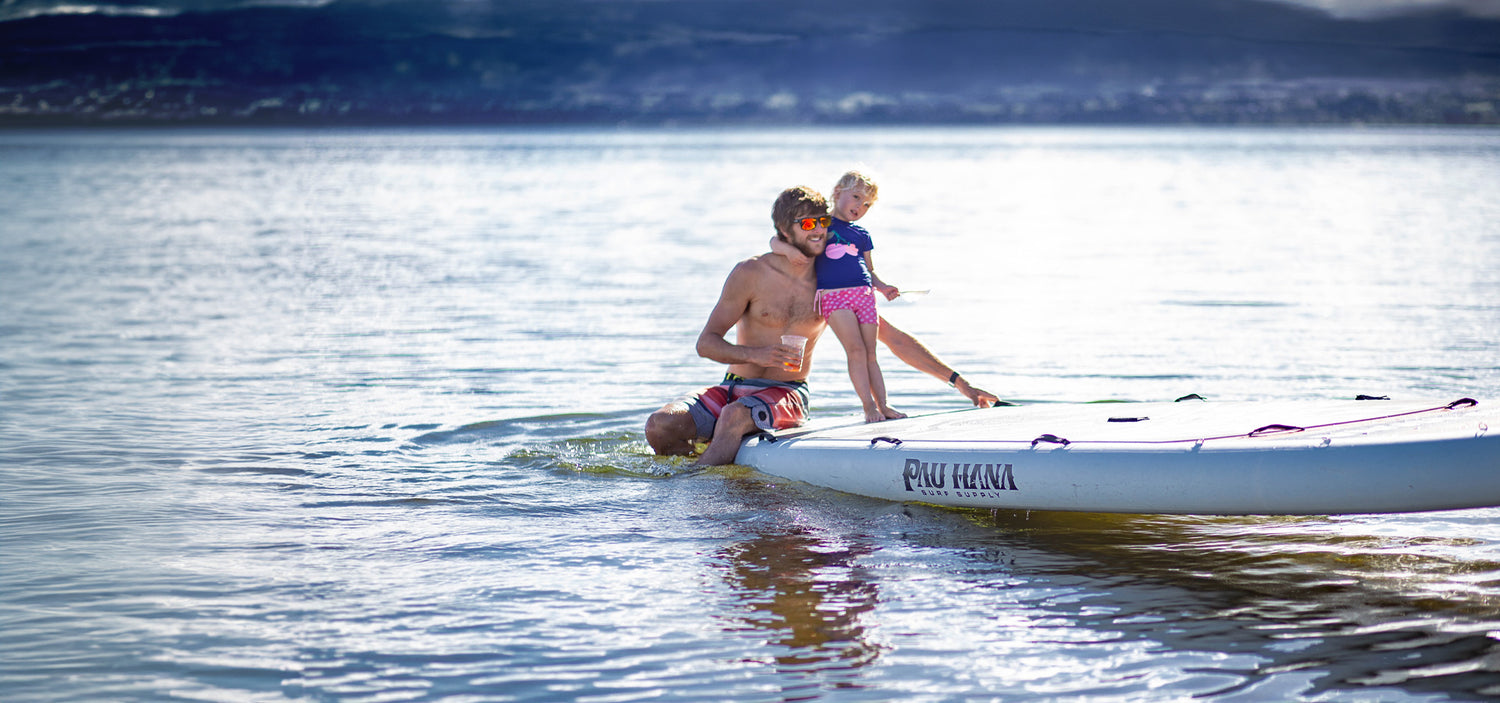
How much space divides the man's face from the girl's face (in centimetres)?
14

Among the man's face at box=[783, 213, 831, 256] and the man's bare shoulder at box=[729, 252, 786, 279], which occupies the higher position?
the man's face at box=[783, 213, 831, 256]

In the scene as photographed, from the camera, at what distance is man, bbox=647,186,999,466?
23.4 ft

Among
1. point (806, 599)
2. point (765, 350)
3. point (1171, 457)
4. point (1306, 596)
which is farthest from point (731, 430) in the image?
point (1306, 596)

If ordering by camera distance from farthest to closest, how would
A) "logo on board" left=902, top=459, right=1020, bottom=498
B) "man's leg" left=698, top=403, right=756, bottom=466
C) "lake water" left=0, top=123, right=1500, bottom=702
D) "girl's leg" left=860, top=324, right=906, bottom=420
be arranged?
"man's leg" left=698, top=403, right=756, bottom=466
"girl's leg" left=860, top=324, right=906, bottom=420
"logo on board" left=902, top=459, right=1020, bottom=498
"lake water" left=0, top=123, right=1500, bottom=702

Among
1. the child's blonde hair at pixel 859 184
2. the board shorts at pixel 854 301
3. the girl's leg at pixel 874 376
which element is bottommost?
the girl's leg at pixel 874 376

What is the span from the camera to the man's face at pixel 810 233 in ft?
23.3

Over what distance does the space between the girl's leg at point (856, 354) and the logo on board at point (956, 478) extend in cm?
82

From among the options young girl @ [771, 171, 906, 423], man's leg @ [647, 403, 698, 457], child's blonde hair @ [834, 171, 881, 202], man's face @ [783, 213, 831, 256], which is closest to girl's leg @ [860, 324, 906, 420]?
young girl @ [771, 171, 906, 423]

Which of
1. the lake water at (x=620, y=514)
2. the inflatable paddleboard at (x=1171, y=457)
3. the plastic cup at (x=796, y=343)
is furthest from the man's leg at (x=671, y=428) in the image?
the plastic cup at (x=796, y=343)

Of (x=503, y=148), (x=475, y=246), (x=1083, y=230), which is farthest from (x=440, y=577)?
(x=503, y=148)

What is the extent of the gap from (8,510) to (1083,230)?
884 inches

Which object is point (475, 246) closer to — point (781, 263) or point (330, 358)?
point (330, 358)

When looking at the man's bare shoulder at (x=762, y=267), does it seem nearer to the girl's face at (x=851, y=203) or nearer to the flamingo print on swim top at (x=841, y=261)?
the flamingo print on swim top at (x=841, y=261)

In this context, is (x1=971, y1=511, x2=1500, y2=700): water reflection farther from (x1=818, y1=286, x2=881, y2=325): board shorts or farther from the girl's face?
the girl's face
